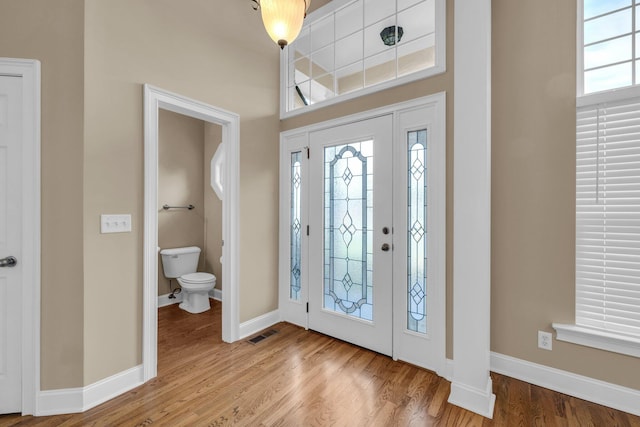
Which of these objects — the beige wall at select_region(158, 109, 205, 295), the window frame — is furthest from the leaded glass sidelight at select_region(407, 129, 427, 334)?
the beige wall at select_region(158, 109, 205, 295)

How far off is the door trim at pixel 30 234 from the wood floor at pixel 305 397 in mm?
238

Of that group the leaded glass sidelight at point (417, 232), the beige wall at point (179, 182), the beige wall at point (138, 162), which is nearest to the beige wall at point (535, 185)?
the beige wall at point (138, 162)

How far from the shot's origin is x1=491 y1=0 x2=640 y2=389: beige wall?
1.86 meters

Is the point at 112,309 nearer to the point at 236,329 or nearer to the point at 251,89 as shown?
the point at 236,329

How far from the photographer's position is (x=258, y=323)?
112 inches

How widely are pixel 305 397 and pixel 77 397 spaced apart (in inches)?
55.3

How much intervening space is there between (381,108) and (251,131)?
127 cm

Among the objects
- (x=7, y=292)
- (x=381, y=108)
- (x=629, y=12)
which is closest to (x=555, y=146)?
(x=629, y=12)

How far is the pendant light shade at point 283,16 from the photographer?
1.27 m

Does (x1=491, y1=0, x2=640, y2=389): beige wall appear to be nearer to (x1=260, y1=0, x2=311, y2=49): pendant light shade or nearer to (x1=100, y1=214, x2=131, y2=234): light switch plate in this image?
(x1=260, y1=0, x2=311, y2=49): pendant light shade

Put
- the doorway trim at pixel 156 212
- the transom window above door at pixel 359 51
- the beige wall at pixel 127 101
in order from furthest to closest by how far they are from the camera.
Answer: the transom window above door at pixel 359 51, the doorway trim at pixel 156 212, the beige wall at pixel 127 101

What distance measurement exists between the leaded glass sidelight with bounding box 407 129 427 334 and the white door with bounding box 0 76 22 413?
259cm

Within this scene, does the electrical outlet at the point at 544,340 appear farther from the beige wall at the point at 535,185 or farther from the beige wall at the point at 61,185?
the beige wall at the point at 61,185

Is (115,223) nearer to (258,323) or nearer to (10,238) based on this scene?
(10,238)
